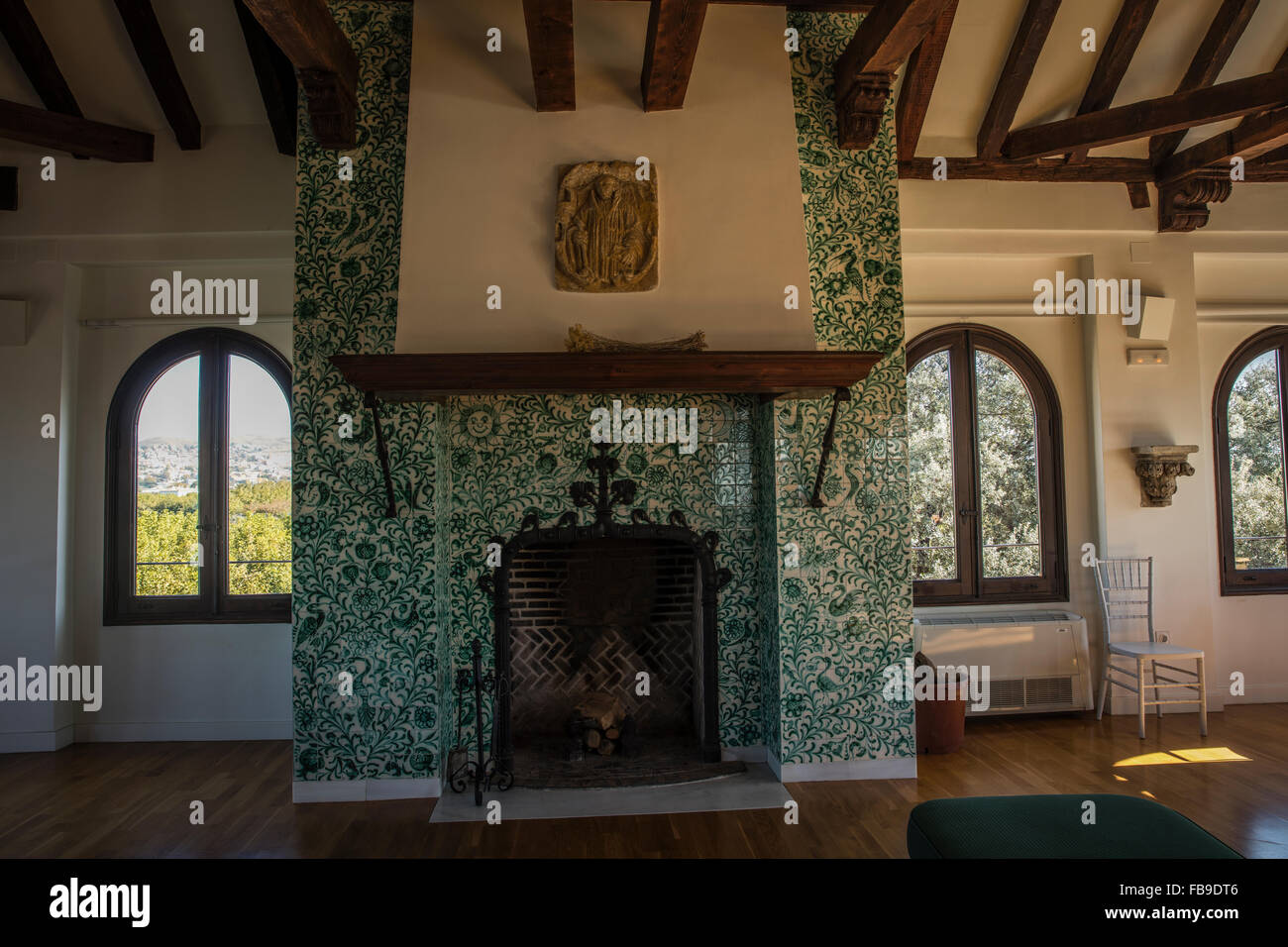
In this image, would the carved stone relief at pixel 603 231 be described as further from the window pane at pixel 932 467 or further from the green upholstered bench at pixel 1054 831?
the window pane at pixel 932 467

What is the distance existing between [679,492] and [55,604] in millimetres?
4013

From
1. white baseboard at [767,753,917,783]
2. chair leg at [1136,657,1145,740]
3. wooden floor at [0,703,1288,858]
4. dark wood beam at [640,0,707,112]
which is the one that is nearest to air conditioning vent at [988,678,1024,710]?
wooden floor at [0,703,1288,858]

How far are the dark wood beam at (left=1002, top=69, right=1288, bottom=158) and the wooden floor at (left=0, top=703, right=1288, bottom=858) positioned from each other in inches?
143

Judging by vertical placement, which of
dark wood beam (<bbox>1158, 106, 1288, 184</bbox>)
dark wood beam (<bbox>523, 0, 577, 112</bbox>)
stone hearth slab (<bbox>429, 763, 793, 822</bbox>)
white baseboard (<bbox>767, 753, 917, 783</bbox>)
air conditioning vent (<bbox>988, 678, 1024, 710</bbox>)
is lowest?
stone hearth slab (<bbox>429, 763, 793, 822</bbox>)

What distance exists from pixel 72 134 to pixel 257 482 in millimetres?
2317

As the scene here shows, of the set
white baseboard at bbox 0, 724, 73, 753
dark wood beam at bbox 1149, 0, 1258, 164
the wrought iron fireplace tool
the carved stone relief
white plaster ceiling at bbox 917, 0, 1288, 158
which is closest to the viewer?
the carved stone relief

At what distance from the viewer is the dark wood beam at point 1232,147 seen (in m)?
4.52

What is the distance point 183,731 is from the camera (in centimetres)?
506

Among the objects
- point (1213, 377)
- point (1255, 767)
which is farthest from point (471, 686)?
point (1213, 377)

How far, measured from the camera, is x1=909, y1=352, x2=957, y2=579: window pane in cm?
544

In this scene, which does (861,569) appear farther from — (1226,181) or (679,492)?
(1226,181)

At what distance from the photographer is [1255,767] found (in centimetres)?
428

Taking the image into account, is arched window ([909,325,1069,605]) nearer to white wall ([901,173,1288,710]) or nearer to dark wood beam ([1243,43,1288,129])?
white wall ([901,173,1288,710])

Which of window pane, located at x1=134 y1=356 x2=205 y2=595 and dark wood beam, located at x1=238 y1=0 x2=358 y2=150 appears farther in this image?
window pane, located at x1=134 y1=356 x2=205 y2=595
